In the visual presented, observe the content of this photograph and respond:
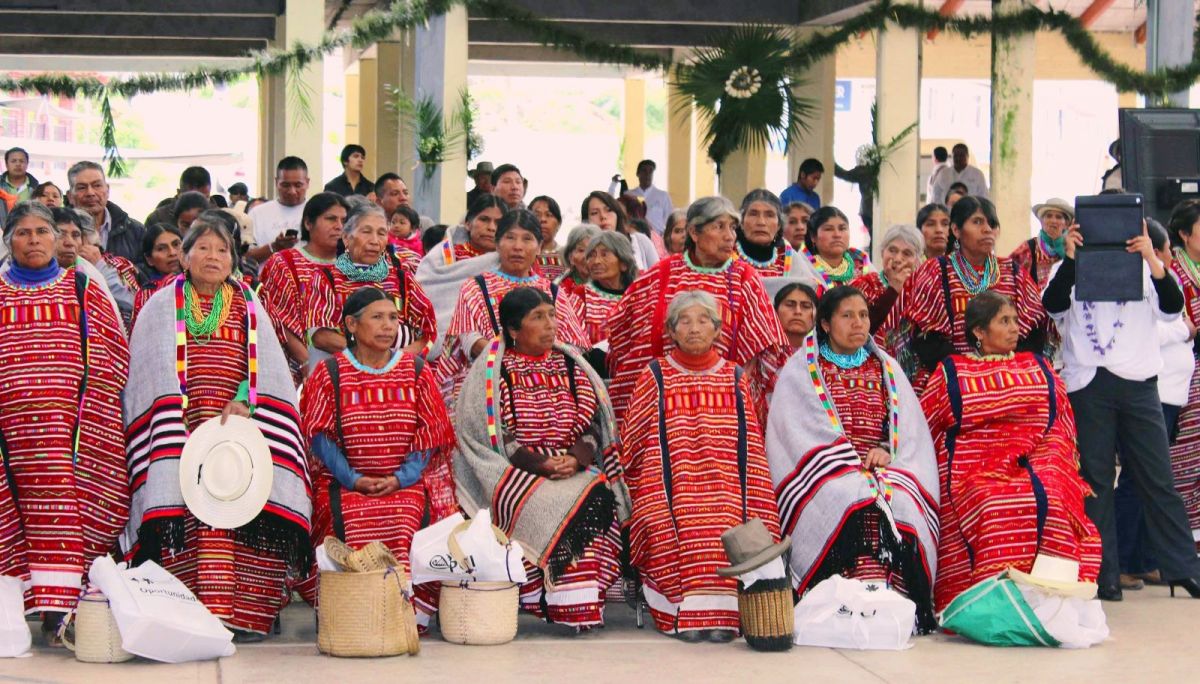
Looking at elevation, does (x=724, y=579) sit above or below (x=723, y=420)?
below

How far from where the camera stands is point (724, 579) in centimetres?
612

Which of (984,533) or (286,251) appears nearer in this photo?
(984,533)

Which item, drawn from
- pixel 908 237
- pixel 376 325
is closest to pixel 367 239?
pixel 376 325

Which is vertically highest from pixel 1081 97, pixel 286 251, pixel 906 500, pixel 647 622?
pixel 1081 97

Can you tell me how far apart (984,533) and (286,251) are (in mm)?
3031

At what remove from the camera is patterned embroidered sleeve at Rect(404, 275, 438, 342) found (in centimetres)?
703

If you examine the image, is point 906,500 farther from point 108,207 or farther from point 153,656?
point 108,207

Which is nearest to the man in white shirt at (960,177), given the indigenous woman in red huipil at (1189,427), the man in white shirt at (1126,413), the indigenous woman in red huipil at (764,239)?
the indigenous woman in red huipil at (1189,427)

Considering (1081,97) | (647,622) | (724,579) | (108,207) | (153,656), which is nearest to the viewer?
(153,656)

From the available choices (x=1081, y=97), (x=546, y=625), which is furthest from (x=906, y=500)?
(x=1081, y=97)

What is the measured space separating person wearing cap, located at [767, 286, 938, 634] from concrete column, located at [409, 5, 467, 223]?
5.47 m

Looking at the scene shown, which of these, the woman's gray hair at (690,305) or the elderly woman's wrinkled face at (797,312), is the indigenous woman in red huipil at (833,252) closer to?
the elderly woman's wrinkled face at (797,312)

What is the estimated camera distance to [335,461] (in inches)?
243

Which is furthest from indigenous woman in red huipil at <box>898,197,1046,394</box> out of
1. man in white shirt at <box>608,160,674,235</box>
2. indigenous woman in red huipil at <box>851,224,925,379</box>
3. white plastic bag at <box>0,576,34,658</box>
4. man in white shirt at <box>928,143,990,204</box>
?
man in white shirt at <box>928,143,990,204</box>
